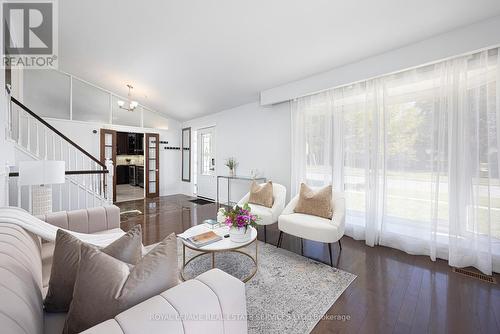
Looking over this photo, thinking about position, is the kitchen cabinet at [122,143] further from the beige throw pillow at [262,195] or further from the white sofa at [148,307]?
the white sofa at [148,307]

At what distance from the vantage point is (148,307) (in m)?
0.77

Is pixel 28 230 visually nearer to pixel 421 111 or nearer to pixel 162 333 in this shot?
pixel 162 333

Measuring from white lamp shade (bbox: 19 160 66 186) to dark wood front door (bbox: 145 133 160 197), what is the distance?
4266 mm

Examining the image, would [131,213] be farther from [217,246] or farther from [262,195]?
[217,246]

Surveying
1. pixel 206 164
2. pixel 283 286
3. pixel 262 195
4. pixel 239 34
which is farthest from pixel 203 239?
pixel 206 164

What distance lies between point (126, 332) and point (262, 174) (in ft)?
13.6

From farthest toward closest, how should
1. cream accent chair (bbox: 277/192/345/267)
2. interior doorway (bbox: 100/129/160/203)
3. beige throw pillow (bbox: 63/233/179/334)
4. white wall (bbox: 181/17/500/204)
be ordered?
interior doorway (bbox: 100/129/160/203) < cream accent chair (bbox: 277/192/345/267) < white wall (bbox: 181/17/500/204) < beige throw pillow (bbox: 63/233/179/334)

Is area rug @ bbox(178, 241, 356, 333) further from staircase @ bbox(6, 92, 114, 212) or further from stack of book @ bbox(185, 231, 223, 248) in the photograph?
staircase @ bbox(6, 92, 114, 212)

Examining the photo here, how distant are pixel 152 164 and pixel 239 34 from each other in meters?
5.09

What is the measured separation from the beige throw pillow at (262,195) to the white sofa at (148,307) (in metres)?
2.35

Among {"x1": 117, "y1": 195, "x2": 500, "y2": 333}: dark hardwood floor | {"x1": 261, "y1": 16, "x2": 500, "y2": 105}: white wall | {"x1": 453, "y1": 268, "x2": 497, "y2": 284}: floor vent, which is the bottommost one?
{"x1": 117, "y1": 195, "x2": 500, "y2": 333}: dark hardwood floor

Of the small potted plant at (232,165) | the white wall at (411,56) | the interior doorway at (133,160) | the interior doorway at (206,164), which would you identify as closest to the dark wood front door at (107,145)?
the interior doorway at (133,160)

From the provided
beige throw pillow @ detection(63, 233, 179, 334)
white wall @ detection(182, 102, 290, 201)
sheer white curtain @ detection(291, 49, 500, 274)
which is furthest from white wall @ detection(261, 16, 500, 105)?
beige throw pillow @ detection(63, 233, 179, 334)

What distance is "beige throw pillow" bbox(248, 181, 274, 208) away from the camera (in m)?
3.38
